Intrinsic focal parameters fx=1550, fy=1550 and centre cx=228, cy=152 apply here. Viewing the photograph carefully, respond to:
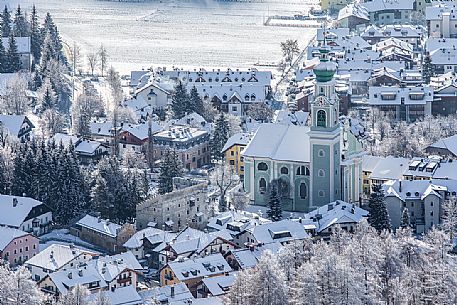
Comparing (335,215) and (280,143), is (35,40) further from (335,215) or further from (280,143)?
(335,215)

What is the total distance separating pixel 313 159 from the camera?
148 feet

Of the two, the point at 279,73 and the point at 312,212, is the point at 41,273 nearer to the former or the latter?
the point at 312,212

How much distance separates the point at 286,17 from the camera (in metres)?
88.4

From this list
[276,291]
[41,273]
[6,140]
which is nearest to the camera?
[276,291]

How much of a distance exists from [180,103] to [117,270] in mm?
19264

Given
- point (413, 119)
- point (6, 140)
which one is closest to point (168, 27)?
point (413, 119)

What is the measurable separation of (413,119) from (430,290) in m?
21.6

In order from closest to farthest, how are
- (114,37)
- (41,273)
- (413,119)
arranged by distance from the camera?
(41,273) < (413,119) < (114,37)

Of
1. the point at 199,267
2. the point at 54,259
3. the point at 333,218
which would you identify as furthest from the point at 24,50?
the point at 199,267

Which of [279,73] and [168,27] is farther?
[168,27]

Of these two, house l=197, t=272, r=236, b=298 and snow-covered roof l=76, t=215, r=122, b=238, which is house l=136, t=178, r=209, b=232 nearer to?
snow-covered roof l=76, t=215, r=122, b=238

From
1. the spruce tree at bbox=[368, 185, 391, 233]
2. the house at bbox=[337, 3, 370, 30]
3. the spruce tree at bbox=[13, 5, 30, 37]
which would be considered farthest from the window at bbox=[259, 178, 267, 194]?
the house at bbox=[337, 3, 370, 30]

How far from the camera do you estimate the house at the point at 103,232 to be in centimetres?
4212

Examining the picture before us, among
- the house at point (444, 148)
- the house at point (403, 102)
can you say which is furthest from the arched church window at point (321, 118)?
the house at point (403, 102)
